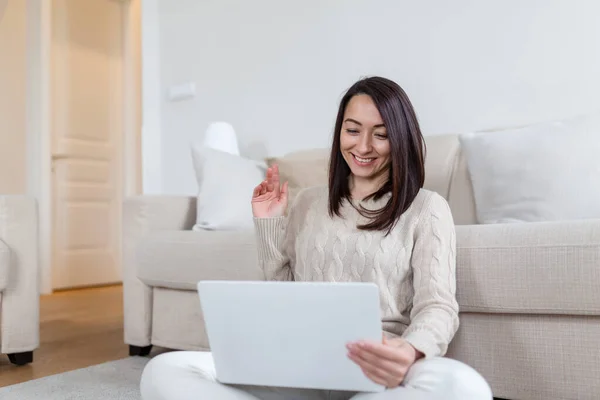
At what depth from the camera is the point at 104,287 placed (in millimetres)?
4742

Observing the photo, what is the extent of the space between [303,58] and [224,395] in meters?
2.10

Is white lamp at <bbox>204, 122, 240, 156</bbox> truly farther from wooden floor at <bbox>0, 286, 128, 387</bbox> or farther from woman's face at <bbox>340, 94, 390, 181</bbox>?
woman's face at <bbox>340, 94, 390, 181</bbox>

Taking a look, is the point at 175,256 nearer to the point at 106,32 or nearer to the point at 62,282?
the point at 62,282

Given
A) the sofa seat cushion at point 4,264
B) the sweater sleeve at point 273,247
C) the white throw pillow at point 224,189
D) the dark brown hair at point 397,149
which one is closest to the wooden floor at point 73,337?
the sofa seat cushion at point 4,264

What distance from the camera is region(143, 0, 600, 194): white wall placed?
2.16 meters

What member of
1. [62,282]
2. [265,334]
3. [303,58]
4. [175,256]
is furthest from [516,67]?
[62,282]

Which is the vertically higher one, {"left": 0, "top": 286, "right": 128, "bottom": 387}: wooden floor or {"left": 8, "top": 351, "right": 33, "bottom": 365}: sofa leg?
{"left": 8, "top": 351, "right": 33, "bottom": 365}: sofa leg

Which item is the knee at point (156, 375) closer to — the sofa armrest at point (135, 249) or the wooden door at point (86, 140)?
the sofa armrest at point (135, 249)

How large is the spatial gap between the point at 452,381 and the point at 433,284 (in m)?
0.23

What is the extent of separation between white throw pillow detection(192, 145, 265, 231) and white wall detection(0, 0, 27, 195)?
2.47m

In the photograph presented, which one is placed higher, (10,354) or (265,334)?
(265,334)

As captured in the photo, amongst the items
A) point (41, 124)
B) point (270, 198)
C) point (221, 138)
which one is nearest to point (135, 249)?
point (221, 138)

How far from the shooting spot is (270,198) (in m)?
1.33

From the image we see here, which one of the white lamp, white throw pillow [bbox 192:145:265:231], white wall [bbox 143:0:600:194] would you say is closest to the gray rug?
white throw pillow [bbox 192:145:265:231]
